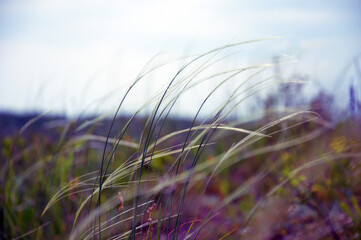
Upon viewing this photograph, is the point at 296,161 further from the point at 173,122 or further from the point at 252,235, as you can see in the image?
the point at 173,122

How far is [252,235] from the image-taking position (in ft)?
4.10

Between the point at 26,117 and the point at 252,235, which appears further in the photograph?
the point at 26,117

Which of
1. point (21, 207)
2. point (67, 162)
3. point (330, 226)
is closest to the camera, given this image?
point (330, 226)

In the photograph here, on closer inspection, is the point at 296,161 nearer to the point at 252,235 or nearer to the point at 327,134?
the point at 327,134

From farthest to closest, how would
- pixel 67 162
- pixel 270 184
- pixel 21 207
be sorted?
pixel 67 162 < pixel 270 184 < pixel 21 207

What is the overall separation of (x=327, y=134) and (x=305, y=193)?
32.3 inches

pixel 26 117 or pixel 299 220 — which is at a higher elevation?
pixel 26 117

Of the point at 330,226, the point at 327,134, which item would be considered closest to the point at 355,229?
the point at 330,226

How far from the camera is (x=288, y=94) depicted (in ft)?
7.82

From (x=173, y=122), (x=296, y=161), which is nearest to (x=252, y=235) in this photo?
(x=296, y=161)

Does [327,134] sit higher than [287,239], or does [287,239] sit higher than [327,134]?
[327,134]

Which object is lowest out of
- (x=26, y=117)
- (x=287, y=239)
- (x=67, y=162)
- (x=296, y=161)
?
(x=287, y=239)

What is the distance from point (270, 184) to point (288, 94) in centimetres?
83

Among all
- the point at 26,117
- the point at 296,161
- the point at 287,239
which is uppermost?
the point at 26,117
